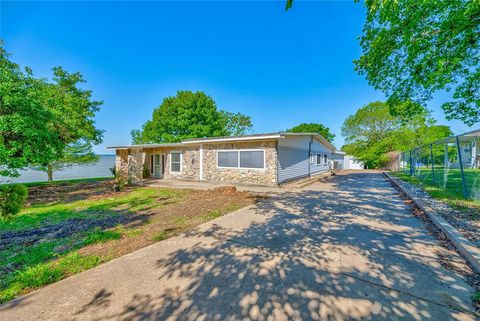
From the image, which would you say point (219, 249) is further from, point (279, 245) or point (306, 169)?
point (306, 169)

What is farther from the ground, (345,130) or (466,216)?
(345,130)

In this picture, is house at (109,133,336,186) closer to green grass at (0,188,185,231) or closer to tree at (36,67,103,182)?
tree at (36,67,103,182)

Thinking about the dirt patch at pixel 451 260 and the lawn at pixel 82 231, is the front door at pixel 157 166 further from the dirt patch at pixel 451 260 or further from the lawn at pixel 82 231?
the dirt patch at pixel 451 260

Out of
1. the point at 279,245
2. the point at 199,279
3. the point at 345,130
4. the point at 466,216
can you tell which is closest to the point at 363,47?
the point at 466,216

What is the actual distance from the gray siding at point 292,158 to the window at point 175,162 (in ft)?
25.0

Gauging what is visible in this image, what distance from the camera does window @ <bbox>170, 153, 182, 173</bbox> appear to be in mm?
14477

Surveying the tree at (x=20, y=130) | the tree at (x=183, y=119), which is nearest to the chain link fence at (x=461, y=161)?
the tree at (x=20, y=130)

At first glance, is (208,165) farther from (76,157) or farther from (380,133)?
(380,133)

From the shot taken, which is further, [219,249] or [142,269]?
[219,249]

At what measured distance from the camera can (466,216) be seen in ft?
15.1

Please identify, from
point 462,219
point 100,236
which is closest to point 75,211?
point 100,236

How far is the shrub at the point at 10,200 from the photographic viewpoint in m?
3.02

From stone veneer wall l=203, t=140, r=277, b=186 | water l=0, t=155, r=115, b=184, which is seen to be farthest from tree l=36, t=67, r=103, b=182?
stone veneer wall l=203, t=140, r=277, b=186

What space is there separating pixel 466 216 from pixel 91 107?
20.7m
